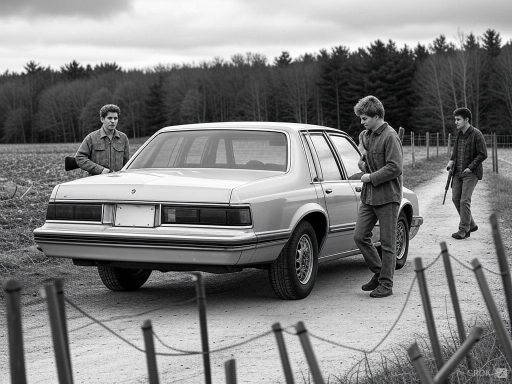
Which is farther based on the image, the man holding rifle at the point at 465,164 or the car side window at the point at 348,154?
the man holding rifle at the point at 465,164

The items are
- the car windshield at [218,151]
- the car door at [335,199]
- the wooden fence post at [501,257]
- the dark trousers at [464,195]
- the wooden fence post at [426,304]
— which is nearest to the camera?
the wooden fence post at [426,304]

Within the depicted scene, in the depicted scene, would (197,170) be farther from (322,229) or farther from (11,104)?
(11,104)

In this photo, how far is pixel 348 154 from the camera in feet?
31.0

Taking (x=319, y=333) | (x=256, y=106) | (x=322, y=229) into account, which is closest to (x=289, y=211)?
(x=322, y=229)

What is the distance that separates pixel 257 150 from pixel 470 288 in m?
2.45

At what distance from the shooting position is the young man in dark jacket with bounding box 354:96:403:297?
26.3 ft

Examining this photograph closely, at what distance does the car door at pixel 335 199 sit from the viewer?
8.46 m

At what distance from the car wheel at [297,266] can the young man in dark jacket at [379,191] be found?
1.84 ft

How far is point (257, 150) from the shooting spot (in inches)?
331

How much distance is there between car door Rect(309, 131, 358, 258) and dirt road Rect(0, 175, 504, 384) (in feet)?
1.41

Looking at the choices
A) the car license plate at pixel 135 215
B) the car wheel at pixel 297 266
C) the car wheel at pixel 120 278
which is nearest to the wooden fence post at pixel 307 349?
the car license plate at pixel 135 215

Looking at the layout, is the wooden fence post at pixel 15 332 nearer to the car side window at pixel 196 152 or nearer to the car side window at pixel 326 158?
the car side window at pixel 196 152

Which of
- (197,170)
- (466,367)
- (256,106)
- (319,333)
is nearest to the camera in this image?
(466,367)

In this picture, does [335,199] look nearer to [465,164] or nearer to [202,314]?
[465,164]
